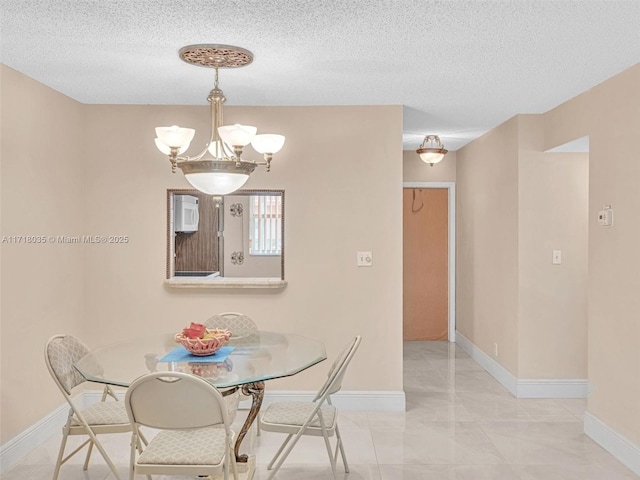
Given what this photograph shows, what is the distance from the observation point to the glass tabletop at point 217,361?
270 cm

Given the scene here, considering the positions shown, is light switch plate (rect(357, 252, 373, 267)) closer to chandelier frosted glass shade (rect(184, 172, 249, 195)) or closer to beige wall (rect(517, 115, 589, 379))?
beige wall (rect(517, 115, 589, 379))

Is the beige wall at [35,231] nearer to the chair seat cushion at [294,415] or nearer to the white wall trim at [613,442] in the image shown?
the chair seat cushion at [294,415]

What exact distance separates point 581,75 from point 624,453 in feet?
7.50

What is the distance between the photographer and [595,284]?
3.90 meters

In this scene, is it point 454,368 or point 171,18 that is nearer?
point 171,18

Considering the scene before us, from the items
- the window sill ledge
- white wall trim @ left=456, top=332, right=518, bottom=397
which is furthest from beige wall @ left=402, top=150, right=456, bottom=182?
the window sill ledge

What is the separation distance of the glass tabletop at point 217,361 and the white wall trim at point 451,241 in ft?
13.7

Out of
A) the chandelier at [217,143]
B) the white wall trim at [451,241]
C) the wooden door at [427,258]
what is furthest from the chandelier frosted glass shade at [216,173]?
the wooden door at [427,258]

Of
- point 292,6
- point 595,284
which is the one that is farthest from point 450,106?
point 292,6

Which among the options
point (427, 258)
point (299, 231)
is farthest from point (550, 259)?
point (427, 258)

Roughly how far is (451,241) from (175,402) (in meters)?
5.36

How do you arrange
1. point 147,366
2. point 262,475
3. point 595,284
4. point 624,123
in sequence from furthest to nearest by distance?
point 595,284 < point 624,123 < point 262,475 < point 147,366

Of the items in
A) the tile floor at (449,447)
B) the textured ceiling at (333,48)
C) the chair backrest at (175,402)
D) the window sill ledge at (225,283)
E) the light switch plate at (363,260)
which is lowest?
the tile floor at (449,447)

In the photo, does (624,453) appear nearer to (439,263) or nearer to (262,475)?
(262,475)
